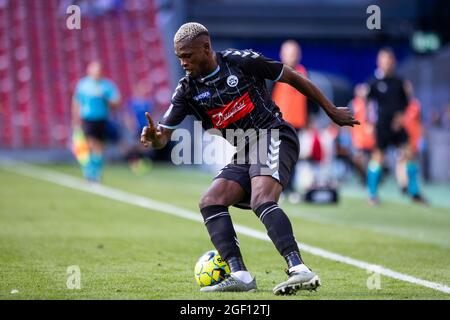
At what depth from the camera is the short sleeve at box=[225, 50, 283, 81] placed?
7551mm

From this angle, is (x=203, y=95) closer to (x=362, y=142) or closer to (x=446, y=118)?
(x=362, y=142)

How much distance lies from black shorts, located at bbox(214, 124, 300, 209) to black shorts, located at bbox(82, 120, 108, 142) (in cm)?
1257

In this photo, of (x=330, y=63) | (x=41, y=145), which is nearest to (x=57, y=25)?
(x=41, y=145)

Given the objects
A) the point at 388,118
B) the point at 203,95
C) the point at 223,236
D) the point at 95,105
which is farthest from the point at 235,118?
the point at 95,105

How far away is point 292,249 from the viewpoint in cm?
714

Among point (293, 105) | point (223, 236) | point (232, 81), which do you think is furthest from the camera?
point (293, 105)

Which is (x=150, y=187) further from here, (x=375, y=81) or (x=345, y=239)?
(x=345, y=239)

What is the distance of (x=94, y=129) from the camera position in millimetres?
20125

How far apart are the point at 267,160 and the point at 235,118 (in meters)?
0.38

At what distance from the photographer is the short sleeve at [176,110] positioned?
765cm

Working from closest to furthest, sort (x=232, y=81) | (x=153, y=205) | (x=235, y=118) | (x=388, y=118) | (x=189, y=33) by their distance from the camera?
(x=189, y=33)
(x=232, y=81)
(x=235, y=118)
(x=153, y=205)
(x=388, y=118)

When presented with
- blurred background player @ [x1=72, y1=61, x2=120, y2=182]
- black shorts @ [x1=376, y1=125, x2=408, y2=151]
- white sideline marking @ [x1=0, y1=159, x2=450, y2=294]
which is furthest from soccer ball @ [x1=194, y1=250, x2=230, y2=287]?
blurred background player @ [x1=72, y1=61, x2=120, y2=182]

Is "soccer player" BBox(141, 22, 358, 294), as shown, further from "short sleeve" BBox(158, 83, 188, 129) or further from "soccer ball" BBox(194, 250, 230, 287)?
"soccer ball" BBox(194, 250, 230, 287)

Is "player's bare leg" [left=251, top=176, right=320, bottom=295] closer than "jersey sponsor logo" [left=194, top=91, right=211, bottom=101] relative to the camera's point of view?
Yes
